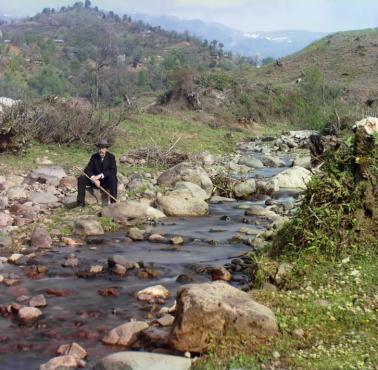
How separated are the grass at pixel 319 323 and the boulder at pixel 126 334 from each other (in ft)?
3.07

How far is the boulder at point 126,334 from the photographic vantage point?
567cm

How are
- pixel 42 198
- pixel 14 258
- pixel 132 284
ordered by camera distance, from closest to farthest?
1. pixel 132 284
2. pixel 14 258
3. pixel 42 198

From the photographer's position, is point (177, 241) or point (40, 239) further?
point (177, 241)

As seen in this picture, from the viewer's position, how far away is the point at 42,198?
37.8 feet

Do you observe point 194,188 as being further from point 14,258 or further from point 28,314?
point 28,314

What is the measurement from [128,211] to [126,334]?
530 cm

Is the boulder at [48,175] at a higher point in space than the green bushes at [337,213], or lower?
lower

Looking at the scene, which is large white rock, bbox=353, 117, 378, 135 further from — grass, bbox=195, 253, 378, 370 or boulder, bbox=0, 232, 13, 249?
boulder, bbox=0, 232, 13, 249

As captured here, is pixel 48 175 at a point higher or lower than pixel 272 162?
higher

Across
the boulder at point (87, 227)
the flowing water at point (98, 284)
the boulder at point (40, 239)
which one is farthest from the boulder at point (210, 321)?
the boulder at point (87, 227)

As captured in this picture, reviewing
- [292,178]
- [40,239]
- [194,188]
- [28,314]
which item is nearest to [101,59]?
[292,178]

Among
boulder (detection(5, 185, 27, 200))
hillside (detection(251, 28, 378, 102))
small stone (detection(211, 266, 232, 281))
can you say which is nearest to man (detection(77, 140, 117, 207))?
boulder (detection(5, 185, 27, 200))

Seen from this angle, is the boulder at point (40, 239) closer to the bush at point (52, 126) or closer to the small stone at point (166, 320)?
the small stone at point (166, 320)

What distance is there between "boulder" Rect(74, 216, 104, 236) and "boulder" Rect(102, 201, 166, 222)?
0.66 meters
